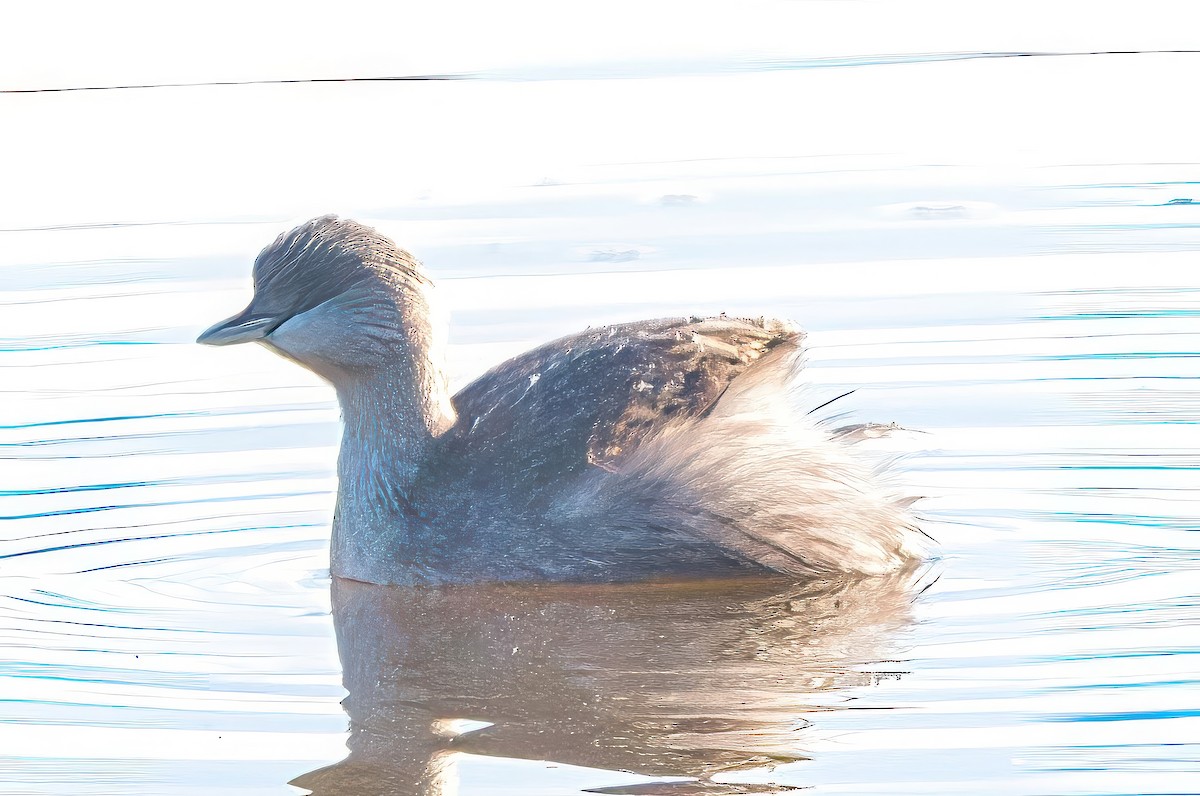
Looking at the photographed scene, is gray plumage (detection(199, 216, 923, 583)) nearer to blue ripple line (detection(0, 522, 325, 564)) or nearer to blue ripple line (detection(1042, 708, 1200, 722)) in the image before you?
blue ripple line (detection(0, 522, 325, 564))

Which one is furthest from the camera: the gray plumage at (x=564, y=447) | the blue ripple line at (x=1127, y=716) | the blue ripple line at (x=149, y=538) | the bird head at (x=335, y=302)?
the blue ripple line at (x=149, y=538)

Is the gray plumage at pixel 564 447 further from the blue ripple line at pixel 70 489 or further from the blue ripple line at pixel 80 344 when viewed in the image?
the blue ripple line at pixel 80 344

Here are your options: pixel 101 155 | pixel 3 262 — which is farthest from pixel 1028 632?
pixel 101 155

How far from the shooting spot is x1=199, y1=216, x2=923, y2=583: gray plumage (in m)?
7.72

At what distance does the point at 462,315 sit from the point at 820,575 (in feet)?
11.4

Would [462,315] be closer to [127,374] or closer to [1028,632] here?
[127,374]

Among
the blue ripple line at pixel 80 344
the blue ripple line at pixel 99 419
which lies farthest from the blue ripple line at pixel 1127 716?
the blue ripple line at pixel 80 344

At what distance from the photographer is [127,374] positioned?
34.0ft

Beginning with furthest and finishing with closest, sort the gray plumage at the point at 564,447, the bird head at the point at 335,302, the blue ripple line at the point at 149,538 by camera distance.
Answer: the blue ripple line at the point at 149,538 < the bird head at the point at 335,302 < the gray plumage at the point at 564,447

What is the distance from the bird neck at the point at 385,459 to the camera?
7980 millimetres

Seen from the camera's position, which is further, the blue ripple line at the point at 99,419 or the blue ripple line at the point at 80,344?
the blue ripple line at the point at 80,344

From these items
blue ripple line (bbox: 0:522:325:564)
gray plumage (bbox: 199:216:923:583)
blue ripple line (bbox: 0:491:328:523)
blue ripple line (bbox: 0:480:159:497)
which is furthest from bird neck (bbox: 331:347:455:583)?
blue ripple line (bbox: 0:480:159:497)

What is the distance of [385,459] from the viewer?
8102 mm

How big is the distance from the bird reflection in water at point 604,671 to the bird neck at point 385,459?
13cm
